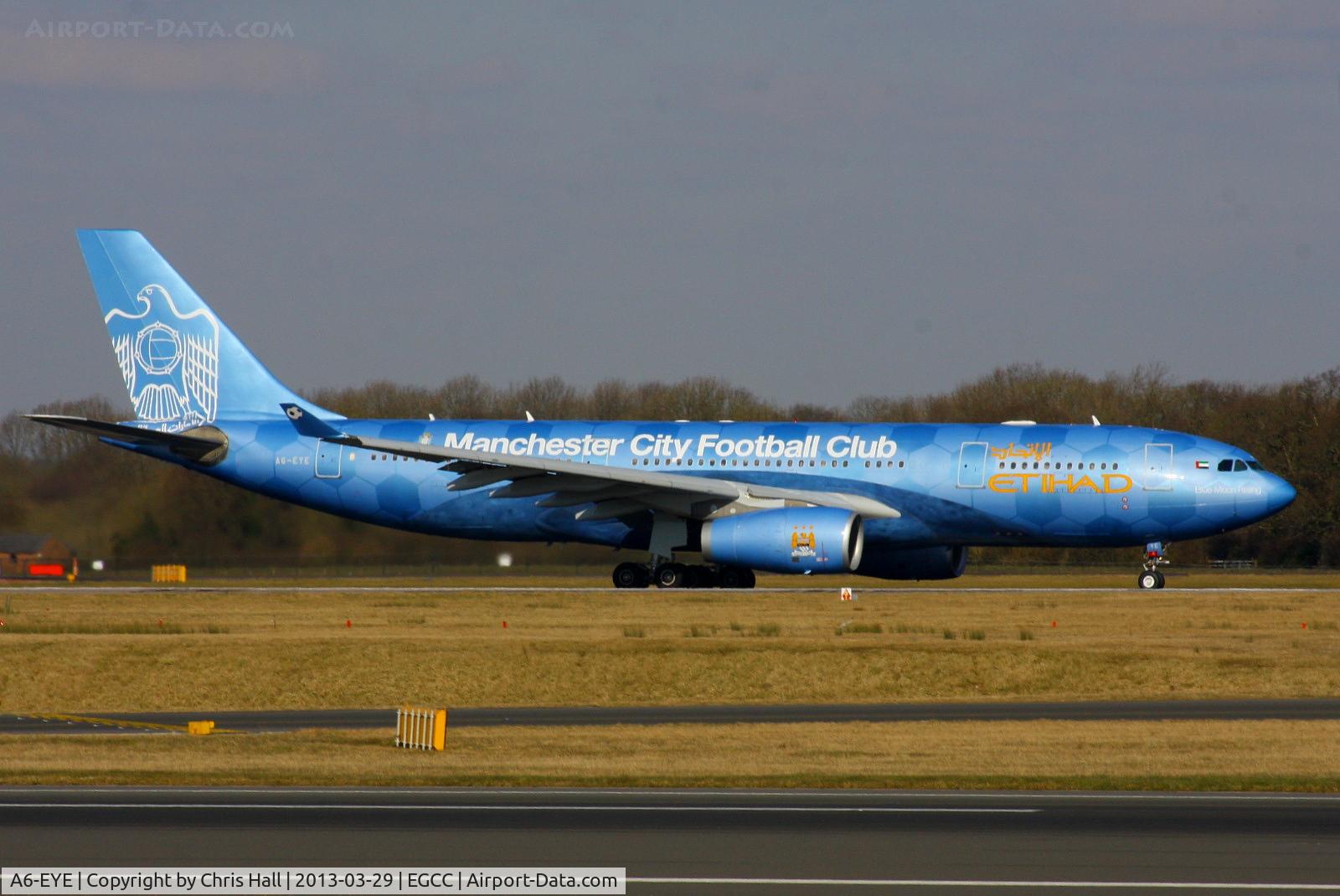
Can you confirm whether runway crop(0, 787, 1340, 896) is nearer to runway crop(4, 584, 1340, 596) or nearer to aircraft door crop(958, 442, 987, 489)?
runway crop(4, 584, 1340, 596)

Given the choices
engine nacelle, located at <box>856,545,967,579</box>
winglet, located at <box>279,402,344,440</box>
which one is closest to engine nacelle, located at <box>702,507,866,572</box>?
engine nacelle, located at <box>856,545,967,579</box>

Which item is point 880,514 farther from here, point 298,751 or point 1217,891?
point 1217,891

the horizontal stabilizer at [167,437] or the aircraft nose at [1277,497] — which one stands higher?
the horizontal stabilizer at [167,437]

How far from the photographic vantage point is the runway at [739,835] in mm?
10766

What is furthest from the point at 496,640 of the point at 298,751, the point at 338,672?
the point at 298,751

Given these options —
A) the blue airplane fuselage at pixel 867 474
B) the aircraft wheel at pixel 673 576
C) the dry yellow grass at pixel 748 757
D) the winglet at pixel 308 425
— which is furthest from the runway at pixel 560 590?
the dry yellow grass at pixel 748 757

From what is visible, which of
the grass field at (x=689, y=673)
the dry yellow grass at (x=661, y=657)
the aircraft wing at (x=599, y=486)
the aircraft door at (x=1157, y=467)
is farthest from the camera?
the aircraft door at (x=1157, y=467)

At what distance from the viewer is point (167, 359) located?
4406 cm

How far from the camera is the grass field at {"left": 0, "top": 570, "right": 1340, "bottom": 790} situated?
54.0ft

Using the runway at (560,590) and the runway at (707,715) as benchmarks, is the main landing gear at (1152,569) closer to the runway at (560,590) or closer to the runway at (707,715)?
the runway at (560,590)

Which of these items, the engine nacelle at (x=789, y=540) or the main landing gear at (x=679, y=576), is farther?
the main landing gear at (x=679, y=576)

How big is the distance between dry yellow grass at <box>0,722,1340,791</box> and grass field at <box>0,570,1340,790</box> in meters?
0.06

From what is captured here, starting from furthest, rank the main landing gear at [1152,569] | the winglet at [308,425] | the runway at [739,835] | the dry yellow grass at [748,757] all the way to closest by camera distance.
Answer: the main landing gear at [1152,569] < the winglet at [308,425] < the dry yellow grass at [748,757] < the runway at [739,835]

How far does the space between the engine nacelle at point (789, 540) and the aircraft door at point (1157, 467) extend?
21.1 feet
